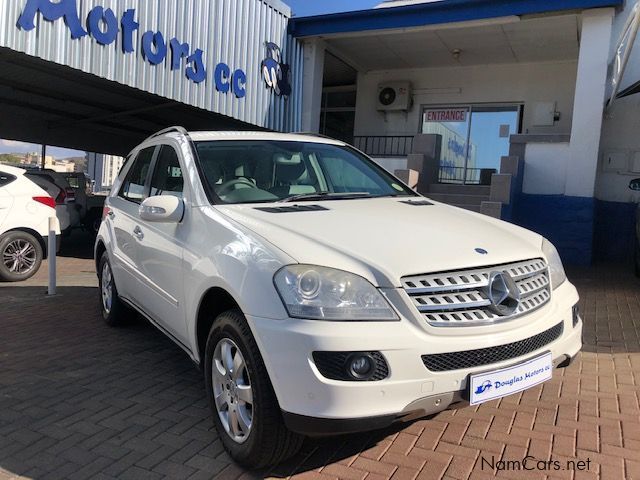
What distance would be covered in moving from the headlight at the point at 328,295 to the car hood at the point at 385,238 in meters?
0.04

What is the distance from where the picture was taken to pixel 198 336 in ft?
9.91

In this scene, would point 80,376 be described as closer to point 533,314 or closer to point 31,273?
Result: point 533,314

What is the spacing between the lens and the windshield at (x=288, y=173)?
3.40m

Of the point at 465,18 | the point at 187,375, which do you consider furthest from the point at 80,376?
the point at 465,18

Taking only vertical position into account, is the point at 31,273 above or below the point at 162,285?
below

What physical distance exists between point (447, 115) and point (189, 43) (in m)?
6.75

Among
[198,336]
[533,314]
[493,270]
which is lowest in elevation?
[198,336]

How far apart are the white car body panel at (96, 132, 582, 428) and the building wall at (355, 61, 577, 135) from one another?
10.1 m

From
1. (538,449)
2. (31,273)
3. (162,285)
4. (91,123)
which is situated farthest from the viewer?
(91,123)

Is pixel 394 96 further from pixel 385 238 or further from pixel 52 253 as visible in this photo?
pixel 385 238

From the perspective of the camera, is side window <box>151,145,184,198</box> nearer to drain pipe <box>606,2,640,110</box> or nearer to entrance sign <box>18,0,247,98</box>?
entrance sign <box>18,0,247,98</box>

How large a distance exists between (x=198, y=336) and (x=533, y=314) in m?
1.77

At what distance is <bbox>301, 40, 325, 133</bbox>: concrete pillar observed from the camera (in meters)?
11.9

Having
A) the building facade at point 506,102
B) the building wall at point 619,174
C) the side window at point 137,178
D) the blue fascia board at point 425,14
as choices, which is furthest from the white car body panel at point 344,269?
the building wall at point 619,174
